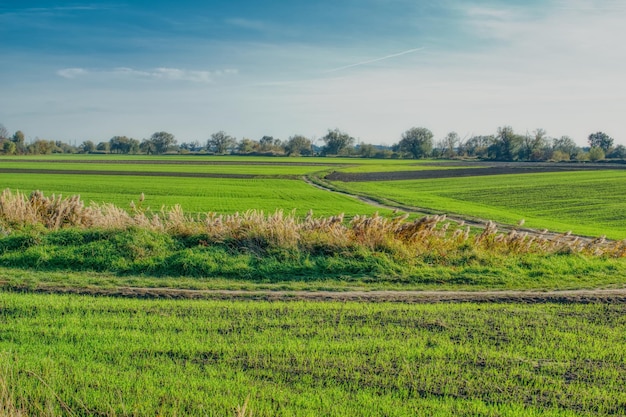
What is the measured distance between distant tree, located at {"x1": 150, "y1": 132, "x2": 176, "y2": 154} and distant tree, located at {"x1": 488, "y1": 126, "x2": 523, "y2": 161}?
103539 millimetres

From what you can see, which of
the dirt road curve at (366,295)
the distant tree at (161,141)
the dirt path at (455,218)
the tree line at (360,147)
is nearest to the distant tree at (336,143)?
the tree line at (360,147)

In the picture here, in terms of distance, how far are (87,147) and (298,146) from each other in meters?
72.4

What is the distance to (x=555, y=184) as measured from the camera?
55781 millimetres

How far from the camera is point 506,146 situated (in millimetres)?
128125

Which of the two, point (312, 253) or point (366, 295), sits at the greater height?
point (312, 253)

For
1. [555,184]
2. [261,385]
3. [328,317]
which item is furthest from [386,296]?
[555,184]

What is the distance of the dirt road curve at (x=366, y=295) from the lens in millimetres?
10570

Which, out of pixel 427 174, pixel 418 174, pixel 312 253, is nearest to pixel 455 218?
pixel 312 253

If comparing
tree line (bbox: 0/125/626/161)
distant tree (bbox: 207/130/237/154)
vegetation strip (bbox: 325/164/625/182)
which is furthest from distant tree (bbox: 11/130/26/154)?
→ vegetation strip (bbox: 325/164/625/182)

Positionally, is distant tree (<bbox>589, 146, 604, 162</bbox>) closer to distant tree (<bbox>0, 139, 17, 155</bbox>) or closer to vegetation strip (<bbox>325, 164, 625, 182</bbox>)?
vegetation strip (<bbox>325, 164, 625, 182</bbox>)

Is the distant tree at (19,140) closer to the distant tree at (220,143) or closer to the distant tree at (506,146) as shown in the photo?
the distant tree at (220,143)

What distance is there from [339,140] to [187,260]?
159m

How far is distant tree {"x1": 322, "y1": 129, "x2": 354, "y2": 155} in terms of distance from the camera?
560 feet

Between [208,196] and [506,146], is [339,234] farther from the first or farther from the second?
[506,146]
